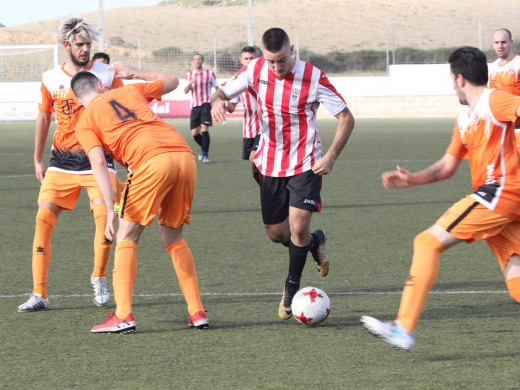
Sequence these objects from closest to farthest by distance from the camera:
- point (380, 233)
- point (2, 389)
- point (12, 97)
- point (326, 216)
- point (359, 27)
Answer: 1. point (2, 389)
2. point (380, 233)
3. point (326, 216)
4. point (12, 97)
5. point (359, 27)

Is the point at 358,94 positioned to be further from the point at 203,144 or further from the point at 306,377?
the point at 306,377

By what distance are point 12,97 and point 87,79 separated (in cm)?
2866

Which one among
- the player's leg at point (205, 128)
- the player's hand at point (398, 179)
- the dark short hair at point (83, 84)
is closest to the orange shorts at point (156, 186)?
the dark short hair at point (83, 84)

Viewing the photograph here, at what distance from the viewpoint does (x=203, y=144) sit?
55.8 ft

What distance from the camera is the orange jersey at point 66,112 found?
6.09m

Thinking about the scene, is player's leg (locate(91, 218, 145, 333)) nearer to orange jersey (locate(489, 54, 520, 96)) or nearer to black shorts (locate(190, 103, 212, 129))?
orange jersey (locate(489, 54, 520, 96))

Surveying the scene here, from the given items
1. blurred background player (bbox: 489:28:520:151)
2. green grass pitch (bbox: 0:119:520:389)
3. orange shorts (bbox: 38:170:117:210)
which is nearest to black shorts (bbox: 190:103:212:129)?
green grass pitch (bbox: 0:119:520:389)

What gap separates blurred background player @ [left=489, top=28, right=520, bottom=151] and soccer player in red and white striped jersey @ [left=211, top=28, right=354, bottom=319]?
5.07 m

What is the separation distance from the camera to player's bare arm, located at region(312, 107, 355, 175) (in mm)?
5547

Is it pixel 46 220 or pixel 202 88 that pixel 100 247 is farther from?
pixel 202 88

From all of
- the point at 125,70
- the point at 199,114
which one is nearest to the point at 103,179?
the point at 125,70

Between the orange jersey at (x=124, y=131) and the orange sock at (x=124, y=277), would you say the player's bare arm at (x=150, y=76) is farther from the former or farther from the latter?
the orange sock at (x=124, y=277)

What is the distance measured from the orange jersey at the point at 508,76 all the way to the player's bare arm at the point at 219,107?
5476 millimetres

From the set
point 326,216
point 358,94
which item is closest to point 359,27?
point 358,94
